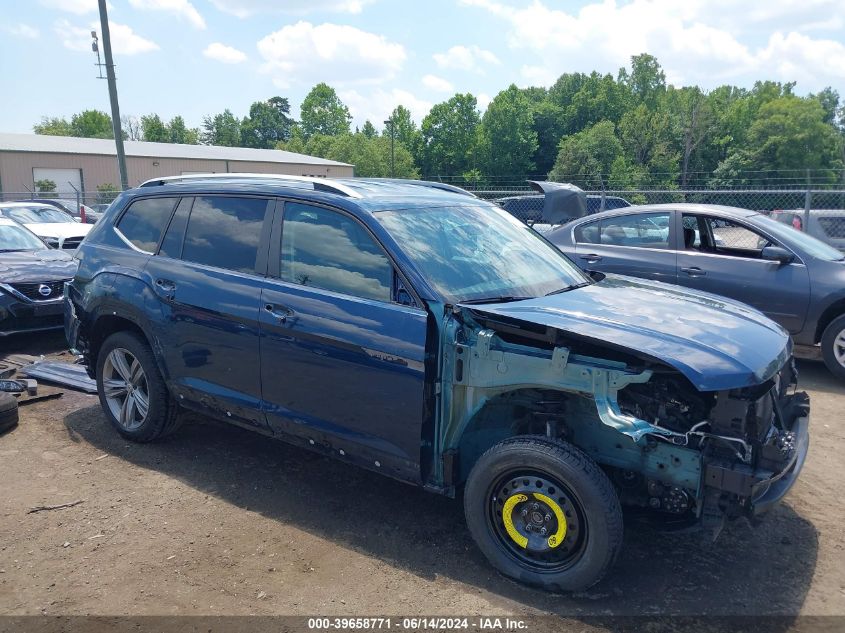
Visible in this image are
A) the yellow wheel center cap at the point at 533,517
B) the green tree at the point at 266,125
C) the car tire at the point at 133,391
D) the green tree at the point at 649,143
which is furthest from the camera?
the green tree at the point at 266,125

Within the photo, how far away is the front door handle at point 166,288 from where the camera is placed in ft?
14.6

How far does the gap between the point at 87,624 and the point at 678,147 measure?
70672mm

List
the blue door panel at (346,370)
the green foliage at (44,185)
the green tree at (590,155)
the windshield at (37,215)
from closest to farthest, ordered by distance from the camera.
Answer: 1. the blue door panel at (346,370)
2. the windshield at (37,215)
3. the green foliage at (44,185)
4. the green tree at (590,155)

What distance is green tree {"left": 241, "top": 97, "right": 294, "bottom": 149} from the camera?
11288 centimetres

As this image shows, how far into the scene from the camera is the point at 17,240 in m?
8.91

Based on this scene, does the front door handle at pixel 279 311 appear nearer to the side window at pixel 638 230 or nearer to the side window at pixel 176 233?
the side window at pixel 176 233

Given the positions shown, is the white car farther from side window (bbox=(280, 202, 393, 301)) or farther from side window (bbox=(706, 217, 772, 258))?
side window (bbox=(706, 217, 772, 258))

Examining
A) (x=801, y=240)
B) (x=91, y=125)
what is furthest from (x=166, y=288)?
(x=91, y=125)

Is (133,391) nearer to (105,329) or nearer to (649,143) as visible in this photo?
(105,329)

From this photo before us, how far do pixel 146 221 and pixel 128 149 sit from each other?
157 feet

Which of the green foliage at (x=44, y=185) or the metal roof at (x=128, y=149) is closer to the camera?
the green foliage at (x=44, y=185)

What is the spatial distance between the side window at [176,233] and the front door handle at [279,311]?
1.04 m

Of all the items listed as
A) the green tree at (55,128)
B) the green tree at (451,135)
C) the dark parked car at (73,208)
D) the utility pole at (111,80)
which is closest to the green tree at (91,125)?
the green tree at (55,128)

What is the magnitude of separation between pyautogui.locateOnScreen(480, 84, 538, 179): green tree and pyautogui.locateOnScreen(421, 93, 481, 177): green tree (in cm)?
251
